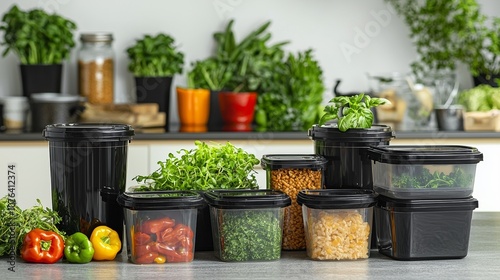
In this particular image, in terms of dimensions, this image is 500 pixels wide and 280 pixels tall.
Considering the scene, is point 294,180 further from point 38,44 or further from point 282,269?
point 38,44

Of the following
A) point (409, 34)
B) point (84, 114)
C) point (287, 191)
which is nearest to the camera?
point (287, 191)

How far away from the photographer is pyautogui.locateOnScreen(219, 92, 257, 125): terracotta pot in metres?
4.12

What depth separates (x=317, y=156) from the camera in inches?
80.4

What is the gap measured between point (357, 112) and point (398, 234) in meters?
0.32

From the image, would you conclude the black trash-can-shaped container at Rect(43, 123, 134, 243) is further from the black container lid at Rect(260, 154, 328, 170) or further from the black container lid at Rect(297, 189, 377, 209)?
the black container lid at Rect(297, 189, 377, 209)

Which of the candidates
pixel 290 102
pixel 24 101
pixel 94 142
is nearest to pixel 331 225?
pixel 94 142

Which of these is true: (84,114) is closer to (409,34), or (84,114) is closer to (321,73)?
(321,73)

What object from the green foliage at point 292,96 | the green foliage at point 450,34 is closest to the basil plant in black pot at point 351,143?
the green foliage at point 292,96

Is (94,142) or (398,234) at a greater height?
(94,142)

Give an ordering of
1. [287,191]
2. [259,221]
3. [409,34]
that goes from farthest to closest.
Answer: [409,34] < [287,191] < [259,221]

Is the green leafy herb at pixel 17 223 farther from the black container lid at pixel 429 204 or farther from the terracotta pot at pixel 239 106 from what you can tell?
the terracotta pot at pixel 239 106

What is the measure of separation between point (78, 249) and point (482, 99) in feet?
9.08

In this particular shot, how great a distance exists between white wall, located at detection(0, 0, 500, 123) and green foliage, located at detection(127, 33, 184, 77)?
18cm

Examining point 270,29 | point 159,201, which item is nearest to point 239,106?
point 270,29
